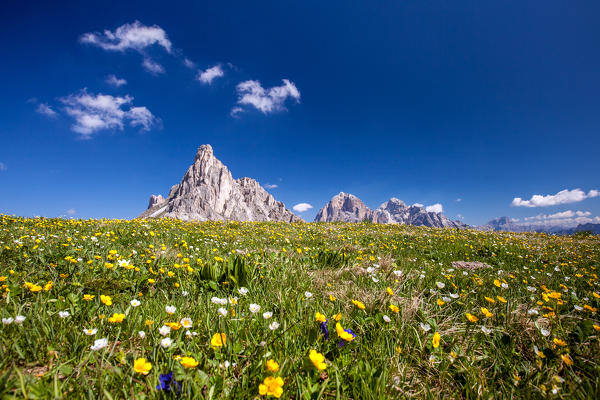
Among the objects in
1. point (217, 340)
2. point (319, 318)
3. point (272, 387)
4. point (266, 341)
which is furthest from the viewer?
point (319, 318)

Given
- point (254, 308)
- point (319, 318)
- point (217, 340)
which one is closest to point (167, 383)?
point (217, 340)

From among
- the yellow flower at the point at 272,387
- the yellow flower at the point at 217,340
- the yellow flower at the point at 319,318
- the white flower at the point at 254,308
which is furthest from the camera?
the white flower at the point at 254,308

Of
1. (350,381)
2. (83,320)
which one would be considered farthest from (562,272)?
(83,320)

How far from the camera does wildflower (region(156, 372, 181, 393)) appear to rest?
155 centimetres

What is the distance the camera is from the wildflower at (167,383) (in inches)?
61.1

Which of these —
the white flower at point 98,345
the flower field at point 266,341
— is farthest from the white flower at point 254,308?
the white flower at point 98,345

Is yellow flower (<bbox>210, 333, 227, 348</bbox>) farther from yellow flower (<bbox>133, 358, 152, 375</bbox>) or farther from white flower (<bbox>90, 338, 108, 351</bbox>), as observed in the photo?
white flower (<bbox>90, 338, 108, 351</bbox>)

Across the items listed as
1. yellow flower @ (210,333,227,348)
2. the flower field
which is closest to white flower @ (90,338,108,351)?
the flower field

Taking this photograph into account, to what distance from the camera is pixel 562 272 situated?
6.57 m

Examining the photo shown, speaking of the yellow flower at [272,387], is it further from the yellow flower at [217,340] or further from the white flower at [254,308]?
the white flower at [254,308]

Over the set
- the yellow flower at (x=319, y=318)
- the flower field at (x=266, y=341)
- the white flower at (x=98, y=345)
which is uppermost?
the white flower at (x=98, y=345)

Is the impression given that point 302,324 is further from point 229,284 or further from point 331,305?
point 229,284

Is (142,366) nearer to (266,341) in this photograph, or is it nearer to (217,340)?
(217,340)

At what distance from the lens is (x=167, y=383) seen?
5.36ft
